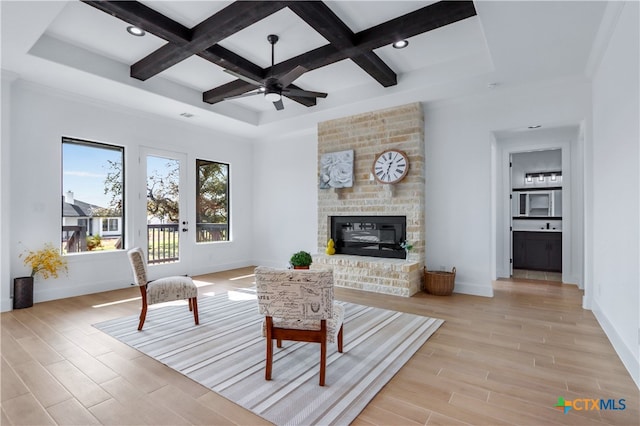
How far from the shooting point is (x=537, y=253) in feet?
21.2

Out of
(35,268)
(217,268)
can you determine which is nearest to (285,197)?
(217,268)

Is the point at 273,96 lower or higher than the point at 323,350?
higher

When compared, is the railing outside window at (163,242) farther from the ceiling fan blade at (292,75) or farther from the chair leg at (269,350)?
the chair leg at (269,350)

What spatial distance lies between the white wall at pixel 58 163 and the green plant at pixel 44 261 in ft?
0.30

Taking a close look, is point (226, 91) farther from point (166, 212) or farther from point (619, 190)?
point (619, 190)

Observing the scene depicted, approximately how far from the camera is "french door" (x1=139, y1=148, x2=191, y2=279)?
5.40 meters

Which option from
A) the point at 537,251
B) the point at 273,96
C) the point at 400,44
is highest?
the point at 400,44

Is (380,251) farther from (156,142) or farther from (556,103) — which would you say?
(156,142)

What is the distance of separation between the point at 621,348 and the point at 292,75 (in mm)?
3785

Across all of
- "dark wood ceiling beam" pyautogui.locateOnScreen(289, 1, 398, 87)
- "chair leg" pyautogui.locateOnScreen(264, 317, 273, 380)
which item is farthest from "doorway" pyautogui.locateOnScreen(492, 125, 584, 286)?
"chair leg" pyautogui.locateOnScreen(264, 317, 273, 380)

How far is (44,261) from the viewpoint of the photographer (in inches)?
160

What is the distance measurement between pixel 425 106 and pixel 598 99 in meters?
2.10

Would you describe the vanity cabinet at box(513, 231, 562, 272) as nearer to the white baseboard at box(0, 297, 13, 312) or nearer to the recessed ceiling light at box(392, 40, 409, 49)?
the recessed ceiling light at box(392, 40, 409, 49)

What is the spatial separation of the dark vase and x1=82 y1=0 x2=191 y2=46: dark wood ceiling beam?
130 inches
